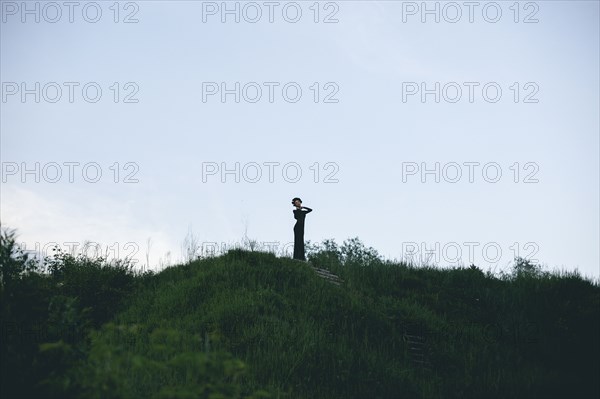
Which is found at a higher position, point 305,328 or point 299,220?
point 299,220

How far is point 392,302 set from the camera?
1521 centimetres

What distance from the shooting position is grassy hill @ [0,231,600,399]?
279 inches

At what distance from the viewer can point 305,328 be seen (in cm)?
1240

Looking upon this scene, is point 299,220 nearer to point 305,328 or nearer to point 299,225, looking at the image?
point 299,225

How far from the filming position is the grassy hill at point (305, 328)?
23.3ft

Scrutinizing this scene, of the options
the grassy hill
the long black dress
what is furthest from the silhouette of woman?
the grassy hill

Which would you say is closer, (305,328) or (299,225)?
(305,328)

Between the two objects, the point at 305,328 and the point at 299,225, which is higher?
the point at 299,225

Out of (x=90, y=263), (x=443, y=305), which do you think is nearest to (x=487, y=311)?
(x=443, y=305)

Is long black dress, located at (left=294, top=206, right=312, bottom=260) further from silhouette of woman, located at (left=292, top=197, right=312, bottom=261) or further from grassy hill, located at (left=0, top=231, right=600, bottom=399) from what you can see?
grassy hill, located at (left=0, top=231, right=600, bottom=399)

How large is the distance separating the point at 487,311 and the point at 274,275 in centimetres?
650

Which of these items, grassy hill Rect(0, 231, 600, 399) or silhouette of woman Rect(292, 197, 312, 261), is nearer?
grassy hill Rect(0, 231, 600, 399)

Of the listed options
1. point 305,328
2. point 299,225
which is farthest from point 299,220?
point 305,328

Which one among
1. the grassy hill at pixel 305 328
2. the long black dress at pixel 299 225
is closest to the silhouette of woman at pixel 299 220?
the long black dress at pixel 299 225
